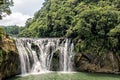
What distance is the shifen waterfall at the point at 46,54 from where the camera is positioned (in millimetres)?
23641

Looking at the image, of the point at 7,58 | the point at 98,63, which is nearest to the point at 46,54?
the point at 98,63

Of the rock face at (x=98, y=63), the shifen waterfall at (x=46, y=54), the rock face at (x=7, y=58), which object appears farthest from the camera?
the rock face at (x=98, y=63)

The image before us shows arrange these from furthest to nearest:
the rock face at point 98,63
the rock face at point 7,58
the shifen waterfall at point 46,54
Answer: the rock face at point 98,63, the shifen waterfall at point 46,54, the rock face at point 7,58

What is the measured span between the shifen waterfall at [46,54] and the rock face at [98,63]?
88cm

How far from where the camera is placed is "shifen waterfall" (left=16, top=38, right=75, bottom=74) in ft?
77.6

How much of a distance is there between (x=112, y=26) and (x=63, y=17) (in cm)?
787

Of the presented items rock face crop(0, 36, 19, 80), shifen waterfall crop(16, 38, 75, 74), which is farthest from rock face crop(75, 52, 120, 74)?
rock face crop(0, 36, 19, 80)

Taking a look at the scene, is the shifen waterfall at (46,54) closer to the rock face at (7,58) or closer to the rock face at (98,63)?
the rock face at (98,63)

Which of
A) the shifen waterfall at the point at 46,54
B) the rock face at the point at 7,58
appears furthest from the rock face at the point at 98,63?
the rock face at the point at 7,58

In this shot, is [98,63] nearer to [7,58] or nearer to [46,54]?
[46,54]

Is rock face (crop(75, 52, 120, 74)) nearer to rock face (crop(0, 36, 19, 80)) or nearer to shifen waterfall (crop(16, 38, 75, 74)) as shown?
shifen waterfall (crop(16, 38, 75, 74))

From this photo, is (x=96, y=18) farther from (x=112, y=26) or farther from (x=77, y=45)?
(x=77, y=45)

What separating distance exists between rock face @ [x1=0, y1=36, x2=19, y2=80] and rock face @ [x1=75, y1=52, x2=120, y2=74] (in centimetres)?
677

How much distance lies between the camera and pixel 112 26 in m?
25.1
